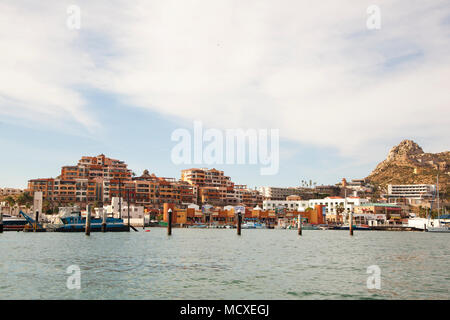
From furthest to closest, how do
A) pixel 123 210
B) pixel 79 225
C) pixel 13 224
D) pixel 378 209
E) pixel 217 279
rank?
pixel 378 209 < pixel 123 210 < pixel 13 224 < pixel 79 225 < pixel 217 279

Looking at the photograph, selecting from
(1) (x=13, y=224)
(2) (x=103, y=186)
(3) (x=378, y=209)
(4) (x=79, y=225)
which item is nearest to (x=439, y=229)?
(3) (x=378, y=209)

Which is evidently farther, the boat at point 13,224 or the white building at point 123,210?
the white building at point 123,210

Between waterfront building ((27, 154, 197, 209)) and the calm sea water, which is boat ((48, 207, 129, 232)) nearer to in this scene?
waterfront building ((27, 154, 197, 209))

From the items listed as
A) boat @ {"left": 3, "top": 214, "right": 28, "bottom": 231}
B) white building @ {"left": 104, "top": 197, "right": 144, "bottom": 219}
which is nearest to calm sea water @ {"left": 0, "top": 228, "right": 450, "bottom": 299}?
boat @ {"left": 3, "top": 214, "right": 28, "bottom": 231}

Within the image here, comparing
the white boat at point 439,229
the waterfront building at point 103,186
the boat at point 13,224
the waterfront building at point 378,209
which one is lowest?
the white boat at point 439,229

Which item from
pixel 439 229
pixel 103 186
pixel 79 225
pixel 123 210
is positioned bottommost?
pixel 439 229

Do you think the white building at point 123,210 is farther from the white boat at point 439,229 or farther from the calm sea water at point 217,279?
the calm sea water at point 217,279

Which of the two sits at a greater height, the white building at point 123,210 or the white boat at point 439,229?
the white building at point 123,210

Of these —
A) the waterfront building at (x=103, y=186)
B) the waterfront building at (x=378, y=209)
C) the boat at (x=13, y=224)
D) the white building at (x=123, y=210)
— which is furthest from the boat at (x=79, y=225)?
the waterfront building at (x=378, y=209)

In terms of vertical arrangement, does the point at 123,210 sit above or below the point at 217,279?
above

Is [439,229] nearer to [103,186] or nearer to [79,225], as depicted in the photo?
[79,225]

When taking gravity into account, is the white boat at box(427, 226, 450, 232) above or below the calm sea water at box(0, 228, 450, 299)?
below

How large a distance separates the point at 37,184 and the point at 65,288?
16287 cm
